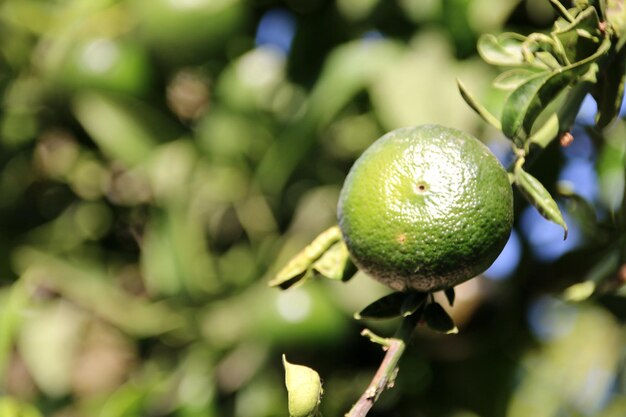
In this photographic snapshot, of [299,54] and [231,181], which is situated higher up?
[299,54]

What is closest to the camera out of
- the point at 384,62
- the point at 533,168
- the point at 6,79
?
the point at 533,168

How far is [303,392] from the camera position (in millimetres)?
566

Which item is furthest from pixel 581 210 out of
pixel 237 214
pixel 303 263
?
pixel 237 214

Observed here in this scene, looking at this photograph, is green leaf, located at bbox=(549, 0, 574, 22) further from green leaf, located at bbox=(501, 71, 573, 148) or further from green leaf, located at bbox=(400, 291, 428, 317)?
green leaf, located at bbox=(400, 291, 428, 317)

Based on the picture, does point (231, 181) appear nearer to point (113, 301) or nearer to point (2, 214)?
point (113, 301)

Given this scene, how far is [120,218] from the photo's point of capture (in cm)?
148

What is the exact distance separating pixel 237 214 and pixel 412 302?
29.1 inches

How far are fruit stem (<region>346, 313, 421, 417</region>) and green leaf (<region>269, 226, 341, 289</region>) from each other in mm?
105

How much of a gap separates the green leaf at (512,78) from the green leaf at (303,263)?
17cm

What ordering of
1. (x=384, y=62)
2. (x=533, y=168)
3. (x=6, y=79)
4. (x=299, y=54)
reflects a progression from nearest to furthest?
(x=533, y=168) → (x=384, y=62) → (x=299, y=54) → (x=6, y=79)

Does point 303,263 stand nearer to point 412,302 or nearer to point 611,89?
point 412,302

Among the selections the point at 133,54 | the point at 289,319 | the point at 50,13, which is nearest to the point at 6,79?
the point at 50,13

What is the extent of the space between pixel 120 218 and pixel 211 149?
285 mm

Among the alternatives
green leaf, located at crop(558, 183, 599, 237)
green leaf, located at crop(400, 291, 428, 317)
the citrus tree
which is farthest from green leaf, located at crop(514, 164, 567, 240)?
green leaf, located at crop(558, 183, 599, 237)
